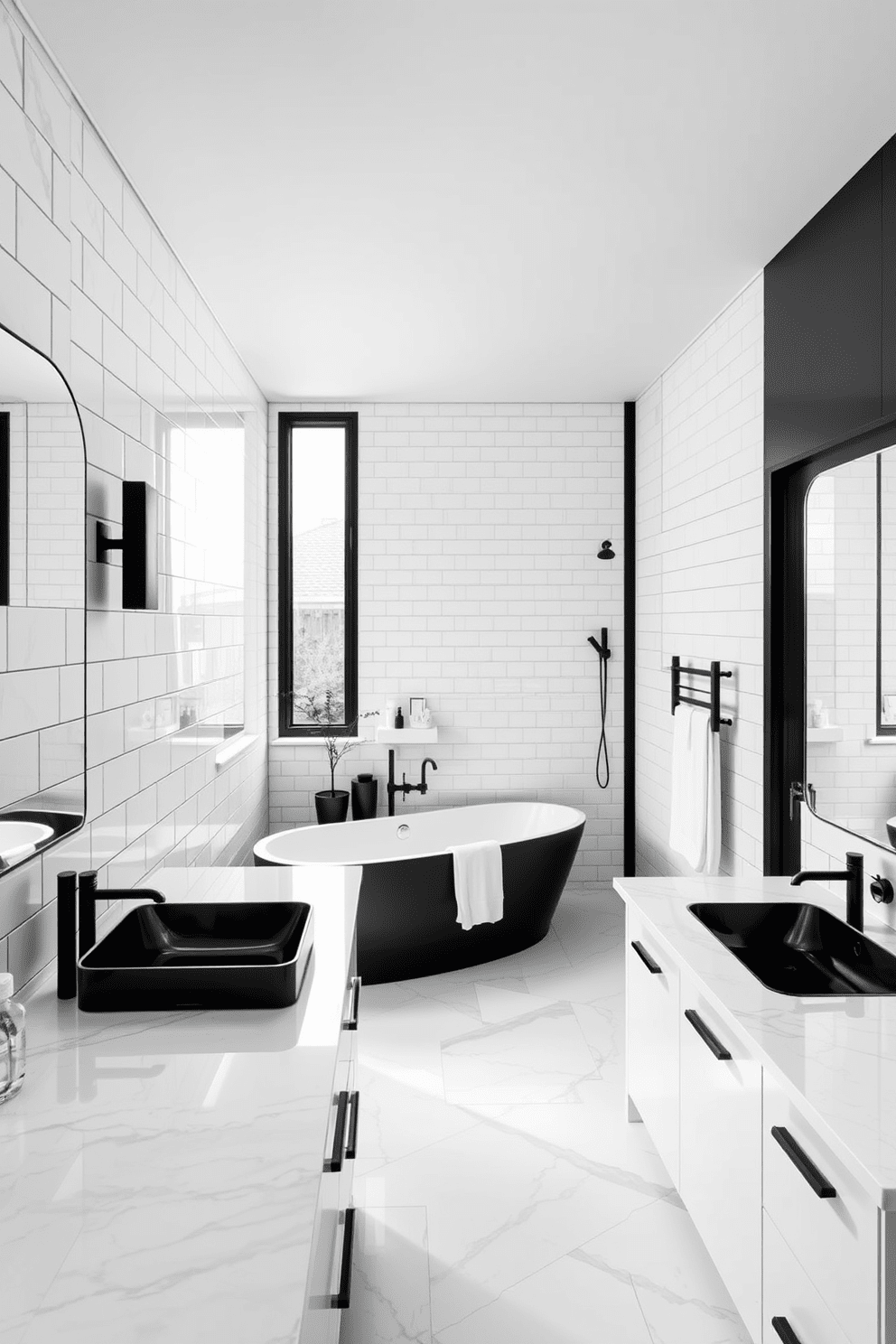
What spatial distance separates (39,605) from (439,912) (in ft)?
8.52

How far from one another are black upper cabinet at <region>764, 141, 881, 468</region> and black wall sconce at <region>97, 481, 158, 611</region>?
6.81 ft

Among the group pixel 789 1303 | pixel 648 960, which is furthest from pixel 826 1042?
pixel 648 960

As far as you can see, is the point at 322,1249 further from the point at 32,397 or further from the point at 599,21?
the point at 599,21

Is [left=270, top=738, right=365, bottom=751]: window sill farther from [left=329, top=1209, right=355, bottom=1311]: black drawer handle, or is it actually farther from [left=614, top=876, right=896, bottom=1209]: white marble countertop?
[left=329, top=1209, right=355, bottom=1311]: black drawer handle

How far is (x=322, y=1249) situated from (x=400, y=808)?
4.12m

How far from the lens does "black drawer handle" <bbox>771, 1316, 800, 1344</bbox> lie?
159cm

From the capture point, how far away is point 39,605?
6.21 feet

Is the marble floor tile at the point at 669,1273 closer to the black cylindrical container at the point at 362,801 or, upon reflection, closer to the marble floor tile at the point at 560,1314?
the marble floor tile at the point at 560,1314

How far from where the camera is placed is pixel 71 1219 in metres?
1.06

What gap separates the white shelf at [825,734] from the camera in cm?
282

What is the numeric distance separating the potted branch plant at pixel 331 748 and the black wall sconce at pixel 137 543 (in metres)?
2.73

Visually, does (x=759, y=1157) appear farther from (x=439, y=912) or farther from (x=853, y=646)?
(x=439, y=912)

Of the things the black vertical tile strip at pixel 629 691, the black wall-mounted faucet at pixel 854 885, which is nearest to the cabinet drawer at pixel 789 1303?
the black wall-mounted faucet at pixel 854 885

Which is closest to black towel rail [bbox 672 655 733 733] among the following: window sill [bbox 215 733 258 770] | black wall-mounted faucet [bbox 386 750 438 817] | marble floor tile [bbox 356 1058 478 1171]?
black wall-mounted faucet [bbox 386 750 438 817]
